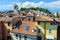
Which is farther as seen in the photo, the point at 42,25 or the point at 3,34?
the point at 3,34

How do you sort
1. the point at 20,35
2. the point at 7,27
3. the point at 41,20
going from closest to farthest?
the point at 41,20 → the point at 20,35 → the point at 7,27

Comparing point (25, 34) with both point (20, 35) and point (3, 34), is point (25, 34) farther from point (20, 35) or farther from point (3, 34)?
point (3, 34)

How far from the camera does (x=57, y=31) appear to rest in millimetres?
14742

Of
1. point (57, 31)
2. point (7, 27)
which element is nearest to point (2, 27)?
point (7, 27)

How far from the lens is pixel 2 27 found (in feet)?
54.5

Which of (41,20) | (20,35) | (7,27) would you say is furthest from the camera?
(7,27)

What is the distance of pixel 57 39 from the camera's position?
14.9 m

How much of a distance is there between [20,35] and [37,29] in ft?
6.17

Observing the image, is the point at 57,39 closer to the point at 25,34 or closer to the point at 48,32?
the point at 48,32

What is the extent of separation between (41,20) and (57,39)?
219 centimetres

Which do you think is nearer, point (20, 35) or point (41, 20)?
point (41, 20)

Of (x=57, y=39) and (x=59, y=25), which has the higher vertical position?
(x=59, y=25)

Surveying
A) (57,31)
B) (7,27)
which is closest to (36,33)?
(57,31)

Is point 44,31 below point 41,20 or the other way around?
below
